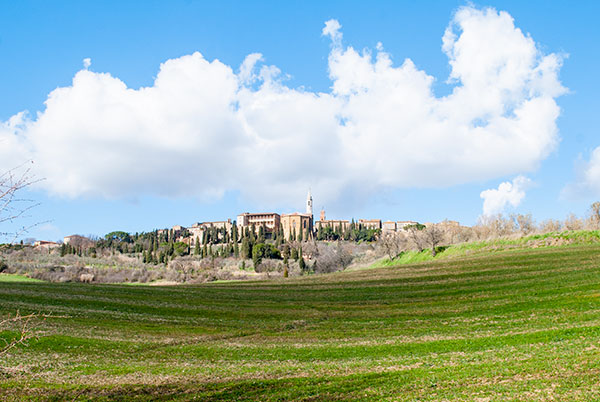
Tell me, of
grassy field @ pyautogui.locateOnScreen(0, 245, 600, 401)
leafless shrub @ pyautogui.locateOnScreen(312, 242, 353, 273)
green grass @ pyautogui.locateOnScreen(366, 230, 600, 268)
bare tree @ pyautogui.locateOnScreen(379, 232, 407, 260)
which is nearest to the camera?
grassy field @ pyautogui.locateOnScreen(0, 245, 600, 401)

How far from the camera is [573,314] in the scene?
30.4 meters

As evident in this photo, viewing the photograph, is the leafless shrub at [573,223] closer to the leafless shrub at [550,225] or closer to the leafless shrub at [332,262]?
the leafless shrub at [550,225]

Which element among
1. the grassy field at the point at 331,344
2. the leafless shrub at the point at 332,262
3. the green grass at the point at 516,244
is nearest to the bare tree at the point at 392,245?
the green grass at the point at 516,244

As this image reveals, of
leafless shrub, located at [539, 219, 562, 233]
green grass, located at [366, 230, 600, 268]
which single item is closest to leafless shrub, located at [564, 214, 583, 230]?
leafless shrub, located at [539, 219, 562, 233]

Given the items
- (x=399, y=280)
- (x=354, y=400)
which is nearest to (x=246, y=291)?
(x=399, y=280)

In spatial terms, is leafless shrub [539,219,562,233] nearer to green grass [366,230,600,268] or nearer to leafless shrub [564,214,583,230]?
leafless shrub [564,214,583,230]

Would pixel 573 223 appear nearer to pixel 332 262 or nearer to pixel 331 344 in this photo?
pixel 332 262

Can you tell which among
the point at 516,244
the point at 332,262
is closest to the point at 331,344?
the point at 516,244

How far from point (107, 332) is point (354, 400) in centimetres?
2371

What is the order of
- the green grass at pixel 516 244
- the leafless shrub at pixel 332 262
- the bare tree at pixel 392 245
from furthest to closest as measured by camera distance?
the leafless shrub at pixel 332 262
the bare tree at pixel 392 245
the green grass at pixel 516 244

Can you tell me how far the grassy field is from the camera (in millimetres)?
17094

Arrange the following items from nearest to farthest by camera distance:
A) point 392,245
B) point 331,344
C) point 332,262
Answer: point 331,344 → point 392,245 → point 332,262

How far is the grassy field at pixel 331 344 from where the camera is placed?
1709cm

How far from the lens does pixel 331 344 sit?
28.1 meters
